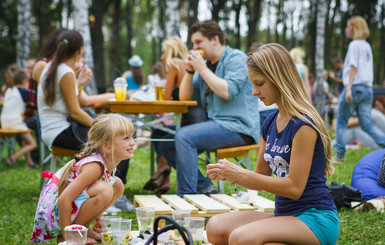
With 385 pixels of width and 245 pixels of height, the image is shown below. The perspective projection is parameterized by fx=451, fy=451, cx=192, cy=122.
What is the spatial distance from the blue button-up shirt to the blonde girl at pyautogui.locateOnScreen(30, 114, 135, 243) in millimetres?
1521

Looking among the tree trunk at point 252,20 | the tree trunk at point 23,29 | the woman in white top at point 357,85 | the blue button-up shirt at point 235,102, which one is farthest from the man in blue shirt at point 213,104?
the tree trunk at point 252,20

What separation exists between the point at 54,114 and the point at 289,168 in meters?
2.81

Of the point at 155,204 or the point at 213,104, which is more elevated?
the point at 213,104

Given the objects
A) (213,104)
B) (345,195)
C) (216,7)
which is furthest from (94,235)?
(216,7)

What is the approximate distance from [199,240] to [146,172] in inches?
176

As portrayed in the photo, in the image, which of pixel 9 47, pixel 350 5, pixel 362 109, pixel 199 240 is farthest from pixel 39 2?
pixel 199 240

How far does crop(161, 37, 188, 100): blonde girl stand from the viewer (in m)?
4.97

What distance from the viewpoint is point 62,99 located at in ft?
14.5

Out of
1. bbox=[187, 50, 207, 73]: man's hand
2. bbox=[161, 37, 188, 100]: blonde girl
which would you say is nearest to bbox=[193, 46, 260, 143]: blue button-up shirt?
bbox=[187, 50, 207, 73]: man's hand

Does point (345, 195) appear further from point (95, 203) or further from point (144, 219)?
point (95, 203)

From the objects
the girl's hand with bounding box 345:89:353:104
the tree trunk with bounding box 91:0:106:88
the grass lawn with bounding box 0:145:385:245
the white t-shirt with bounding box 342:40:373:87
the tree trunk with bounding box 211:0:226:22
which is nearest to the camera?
the grass lawn with bounding box 0:145:385:245

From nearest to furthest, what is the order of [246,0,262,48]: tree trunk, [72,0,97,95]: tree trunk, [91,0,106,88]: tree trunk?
[72,0,97,95]: tree trunk
[91,0,106,88]: tree trunk
[246,0,262,48]: tree trunk

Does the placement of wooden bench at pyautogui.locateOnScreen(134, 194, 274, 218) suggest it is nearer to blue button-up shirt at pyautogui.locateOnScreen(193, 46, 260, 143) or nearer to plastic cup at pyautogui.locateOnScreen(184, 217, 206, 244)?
blue button-up shirt at pyautogui.locateOnScreen(193, 46, 260, 143)

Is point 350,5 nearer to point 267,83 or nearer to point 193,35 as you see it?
point 193,35
